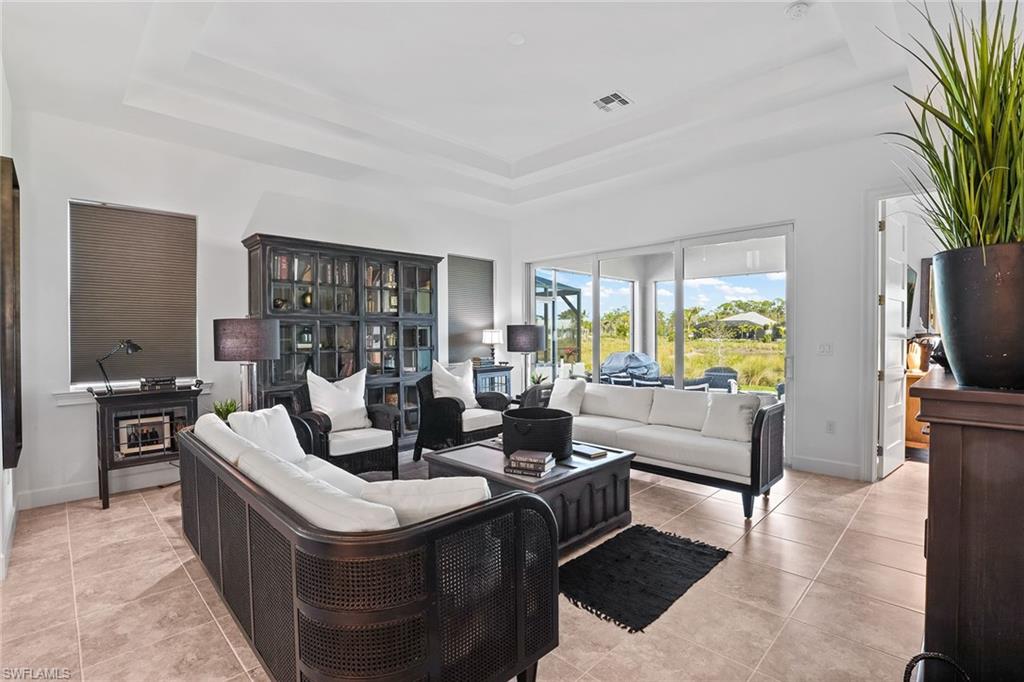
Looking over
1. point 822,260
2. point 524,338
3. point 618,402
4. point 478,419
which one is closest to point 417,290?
point 524,338

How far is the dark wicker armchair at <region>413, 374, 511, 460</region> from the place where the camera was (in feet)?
16.4

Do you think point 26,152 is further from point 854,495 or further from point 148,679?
point 854,495

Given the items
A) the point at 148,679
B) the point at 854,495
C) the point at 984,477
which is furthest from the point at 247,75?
the point at 854,495

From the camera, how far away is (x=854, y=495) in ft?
13.3

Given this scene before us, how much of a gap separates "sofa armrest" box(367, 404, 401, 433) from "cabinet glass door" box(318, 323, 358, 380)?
842 mm

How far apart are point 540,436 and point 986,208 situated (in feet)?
8.39

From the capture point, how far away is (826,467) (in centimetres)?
468

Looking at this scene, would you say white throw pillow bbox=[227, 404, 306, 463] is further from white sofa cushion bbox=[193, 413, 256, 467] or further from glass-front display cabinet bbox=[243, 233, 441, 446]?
glass-front display cabinet bbox=[243, 233, 441, 446]

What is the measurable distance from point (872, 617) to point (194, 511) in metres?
3.44

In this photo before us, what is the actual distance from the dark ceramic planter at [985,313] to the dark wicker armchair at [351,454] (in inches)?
154

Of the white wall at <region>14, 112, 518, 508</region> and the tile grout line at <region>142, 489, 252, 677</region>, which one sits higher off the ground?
the white wall at <region>14, 112, 518, 508</region>

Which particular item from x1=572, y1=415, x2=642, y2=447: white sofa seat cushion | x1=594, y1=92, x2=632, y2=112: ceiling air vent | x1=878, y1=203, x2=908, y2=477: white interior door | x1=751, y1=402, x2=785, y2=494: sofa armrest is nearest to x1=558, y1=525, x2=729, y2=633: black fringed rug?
x1=751, y1=402, x2=785, y2=494: sofa armrest

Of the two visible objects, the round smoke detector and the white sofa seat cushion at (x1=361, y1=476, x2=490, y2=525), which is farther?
the round smoke detector

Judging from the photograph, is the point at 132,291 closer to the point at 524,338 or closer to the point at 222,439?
the point at 222,439
